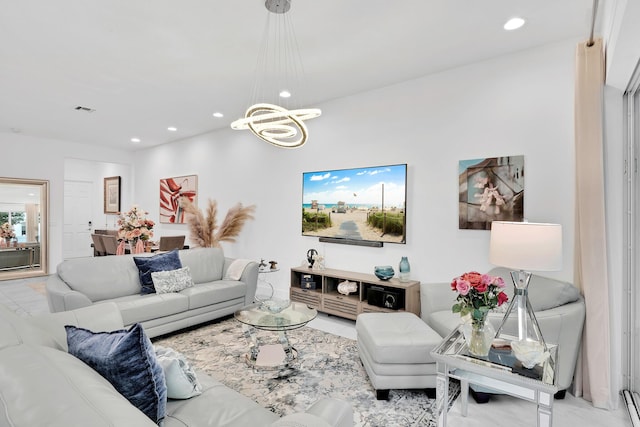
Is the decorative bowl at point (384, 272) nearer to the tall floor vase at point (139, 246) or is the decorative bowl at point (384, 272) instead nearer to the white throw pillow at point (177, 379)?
the white throw pillow at point (177, 379)

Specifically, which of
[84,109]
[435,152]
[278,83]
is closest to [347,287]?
[435,152]

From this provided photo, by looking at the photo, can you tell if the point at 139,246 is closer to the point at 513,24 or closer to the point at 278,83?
the point at 278,83

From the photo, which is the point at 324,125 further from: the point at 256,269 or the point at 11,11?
the point at 11,11

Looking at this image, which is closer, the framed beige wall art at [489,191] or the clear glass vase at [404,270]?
the framed beige wall art at [489,191]

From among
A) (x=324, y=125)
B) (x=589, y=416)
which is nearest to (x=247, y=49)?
(x=324, y=125)

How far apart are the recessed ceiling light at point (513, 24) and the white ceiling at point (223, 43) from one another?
5 centimetres

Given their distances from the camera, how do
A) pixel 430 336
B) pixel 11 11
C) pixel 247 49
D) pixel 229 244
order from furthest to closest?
pixel 229 244
pixel 247 49
pixel 11 11
pixel 430 336

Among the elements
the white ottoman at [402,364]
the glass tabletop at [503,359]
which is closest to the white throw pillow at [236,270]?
the white ottoman at [402,364]

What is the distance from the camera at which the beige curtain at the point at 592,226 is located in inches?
92.4

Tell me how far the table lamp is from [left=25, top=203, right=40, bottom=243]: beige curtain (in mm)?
8774

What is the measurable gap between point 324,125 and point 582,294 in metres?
3.47

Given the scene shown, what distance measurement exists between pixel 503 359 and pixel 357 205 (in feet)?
8.72

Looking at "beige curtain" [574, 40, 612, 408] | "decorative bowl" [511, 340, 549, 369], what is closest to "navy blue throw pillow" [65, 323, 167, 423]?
"decorative bowl" [511, 340, 549, 369]

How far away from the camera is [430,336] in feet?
8.02
